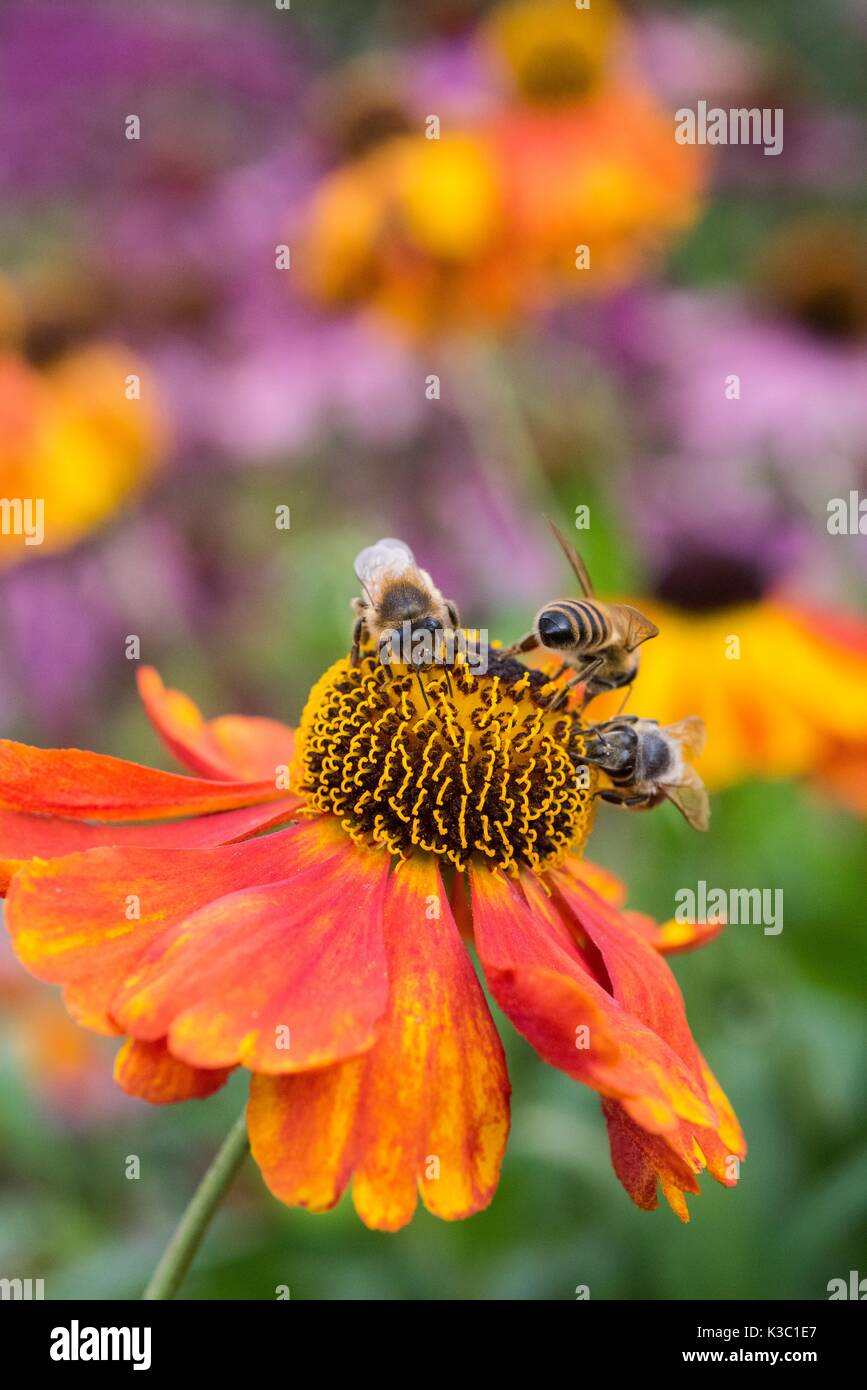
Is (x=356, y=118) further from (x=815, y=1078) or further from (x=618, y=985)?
(x=618, y=985)

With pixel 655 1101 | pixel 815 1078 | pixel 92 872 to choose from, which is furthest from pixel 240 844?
pixel 815 1078

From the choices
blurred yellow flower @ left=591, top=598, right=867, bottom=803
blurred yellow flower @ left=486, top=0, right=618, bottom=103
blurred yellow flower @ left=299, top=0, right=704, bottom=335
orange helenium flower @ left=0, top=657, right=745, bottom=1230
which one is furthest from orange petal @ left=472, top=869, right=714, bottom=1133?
blurred yellow flower @ left=486, top=0, right=618, bottom=103

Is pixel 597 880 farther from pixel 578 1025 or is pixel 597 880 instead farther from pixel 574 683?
pixel 578 1025

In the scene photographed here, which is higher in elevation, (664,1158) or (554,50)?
(554,50)

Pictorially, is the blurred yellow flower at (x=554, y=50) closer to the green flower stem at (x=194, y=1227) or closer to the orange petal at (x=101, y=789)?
the orange petal at (x=101, y=789)

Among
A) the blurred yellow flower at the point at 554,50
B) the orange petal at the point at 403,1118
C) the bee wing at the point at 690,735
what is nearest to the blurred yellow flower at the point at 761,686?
the bee wing at the point at 690,735

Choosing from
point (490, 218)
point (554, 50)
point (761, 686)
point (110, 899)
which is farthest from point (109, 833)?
point (554, 50)
